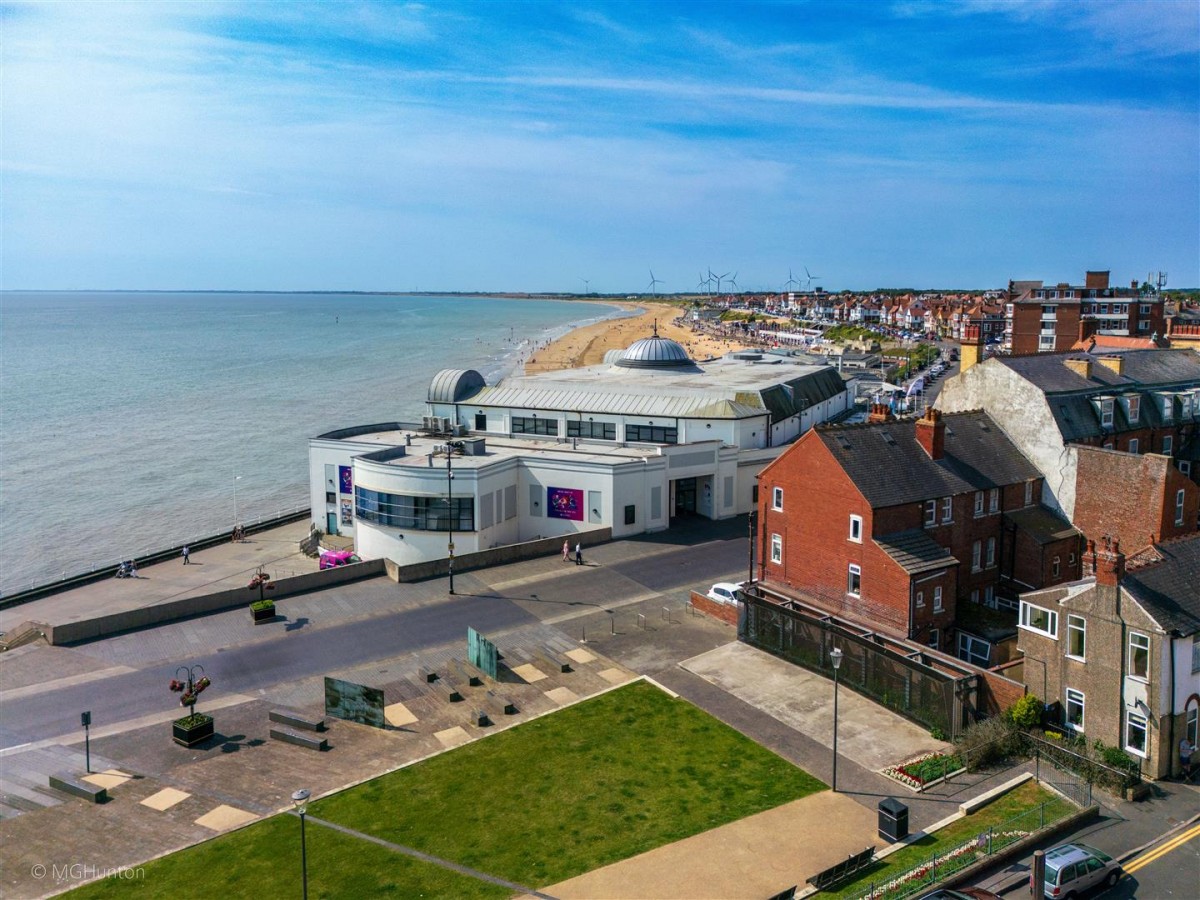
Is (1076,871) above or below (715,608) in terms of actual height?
below

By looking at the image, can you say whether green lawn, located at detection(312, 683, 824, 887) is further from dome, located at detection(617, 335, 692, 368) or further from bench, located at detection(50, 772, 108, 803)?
dome, located at detection(617, 335, 692, 368)

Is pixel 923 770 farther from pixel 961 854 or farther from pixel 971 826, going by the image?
pixel 961 854

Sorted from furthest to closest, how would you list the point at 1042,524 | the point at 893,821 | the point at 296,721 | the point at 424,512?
1. the point at 424,512
2. the point at 1042,524
3. the point at 296,721
4. the point at 893,821

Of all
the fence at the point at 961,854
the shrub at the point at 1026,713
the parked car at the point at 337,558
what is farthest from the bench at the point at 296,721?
the shrub at the point at 1026,713

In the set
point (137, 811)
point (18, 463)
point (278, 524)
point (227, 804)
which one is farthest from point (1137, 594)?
point (18, 463)

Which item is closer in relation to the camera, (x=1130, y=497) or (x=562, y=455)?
(x=1130, y=497)

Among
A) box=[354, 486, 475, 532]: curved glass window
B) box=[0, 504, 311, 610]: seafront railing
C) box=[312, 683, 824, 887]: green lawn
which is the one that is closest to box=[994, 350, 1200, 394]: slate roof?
box=[312, 683, 824, 887]: green lawn

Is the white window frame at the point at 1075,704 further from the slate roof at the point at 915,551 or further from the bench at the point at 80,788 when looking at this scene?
the bench at the point at 80,788

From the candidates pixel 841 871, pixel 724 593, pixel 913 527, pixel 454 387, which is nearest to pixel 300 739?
pixel 841 871
